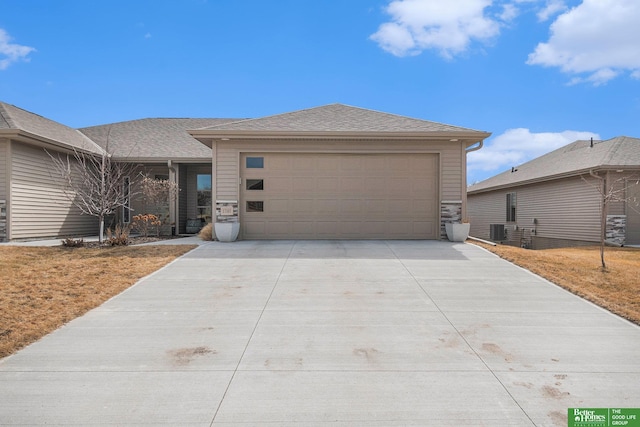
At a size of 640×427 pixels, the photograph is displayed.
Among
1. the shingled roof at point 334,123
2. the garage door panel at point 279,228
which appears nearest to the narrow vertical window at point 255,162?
the shingled roof at point 334,123

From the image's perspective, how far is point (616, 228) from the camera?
1389cm

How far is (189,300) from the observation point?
5949 mm

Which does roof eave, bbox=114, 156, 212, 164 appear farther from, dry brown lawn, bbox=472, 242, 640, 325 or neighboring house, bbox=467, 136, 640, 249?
neighboring house, bbox=467, 136, 640, 249

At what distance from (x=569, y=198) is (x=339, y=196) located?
1048cm

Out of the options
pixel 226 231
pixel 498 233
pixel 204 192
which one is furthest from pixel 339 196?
pixel 498 233

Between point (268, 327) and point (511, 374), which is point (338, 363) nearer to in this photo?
point (268, 327)

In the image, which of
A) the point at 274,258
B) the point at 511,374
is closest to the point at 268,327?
the point at 511,374

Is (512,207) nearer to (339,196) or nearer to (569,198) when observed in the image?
(569,198)

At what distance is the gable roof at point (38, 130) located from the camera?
11297mm

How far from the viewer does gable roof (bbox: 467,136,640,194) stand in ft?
45.7

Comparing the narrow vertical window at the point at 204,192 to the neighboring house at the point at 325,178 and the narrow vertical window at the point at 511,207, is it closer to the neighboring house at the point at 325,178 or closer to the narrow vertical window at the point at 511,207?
the neighboring house at the point at 325,178

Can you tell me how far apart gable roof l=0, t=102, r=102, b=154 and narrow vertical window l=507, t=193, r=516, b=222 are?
783 inches

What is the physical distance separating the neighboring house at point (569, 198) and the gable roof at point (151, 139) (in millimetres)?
14499

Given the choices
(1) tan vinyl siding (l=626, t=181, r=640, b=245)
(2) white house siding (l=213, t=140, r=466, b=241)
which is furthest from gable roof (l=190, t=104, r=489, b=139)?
(1) tan vinyl siding (l=626, t=181, r=640, b=245)
